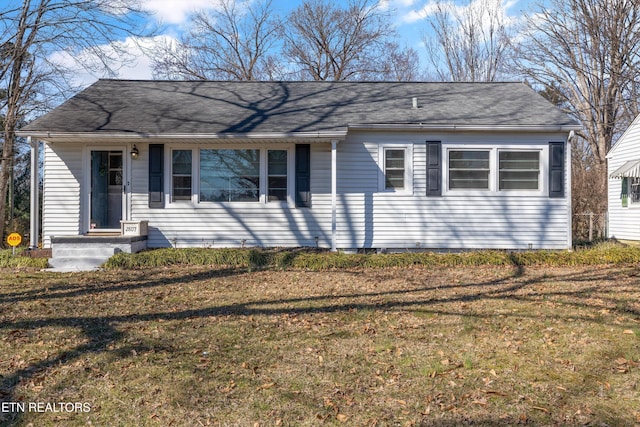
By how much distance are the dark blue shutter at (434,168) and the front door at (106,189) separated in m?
7.11

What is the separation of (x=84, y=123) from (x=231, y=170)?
3.35 m

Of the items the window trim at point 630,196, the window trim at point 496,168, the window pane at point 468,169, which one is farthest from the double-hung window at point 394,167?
the window trim at point 630,196

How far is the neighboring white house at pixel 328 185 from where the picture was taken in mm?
10969

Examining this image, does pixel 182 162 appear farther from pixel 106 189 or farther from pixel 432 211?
pixel 432 211

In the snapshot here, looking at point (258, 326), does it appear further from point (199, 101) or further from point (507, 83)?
point (507, 83)

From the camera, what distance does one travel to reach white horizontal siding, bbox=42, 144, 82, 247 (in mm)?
10969

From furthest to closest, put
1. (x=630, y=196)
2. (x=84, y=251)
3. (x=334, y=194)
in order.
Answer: (x=630, y=196), (x=334, y=194), (x=84, y=251)

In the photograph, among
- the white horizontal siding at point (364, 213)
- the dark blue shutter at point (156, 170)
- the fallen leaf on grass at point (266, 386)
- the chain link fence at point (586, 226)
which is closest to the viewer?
the fallen leaf on grass at point (266, 386)

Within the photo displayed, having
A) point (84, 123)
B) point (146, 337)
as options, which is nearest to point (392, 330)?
point (146, 337)

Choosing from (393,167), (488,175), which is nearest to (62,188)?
(393,167)

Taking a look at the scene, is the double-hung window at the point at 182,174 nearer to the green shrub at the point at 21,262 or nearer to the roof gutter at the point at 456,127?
the green shrub at the point at 21,262

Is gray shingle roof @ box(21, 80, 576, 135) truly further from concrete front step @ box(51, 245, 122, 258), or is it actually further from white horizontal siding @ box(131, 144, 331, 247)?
concrete front step @ box(51, 245, 122, 258)

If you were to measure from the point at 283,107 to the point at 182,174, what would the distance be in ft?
9.93

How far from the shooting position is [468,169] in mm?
11148
